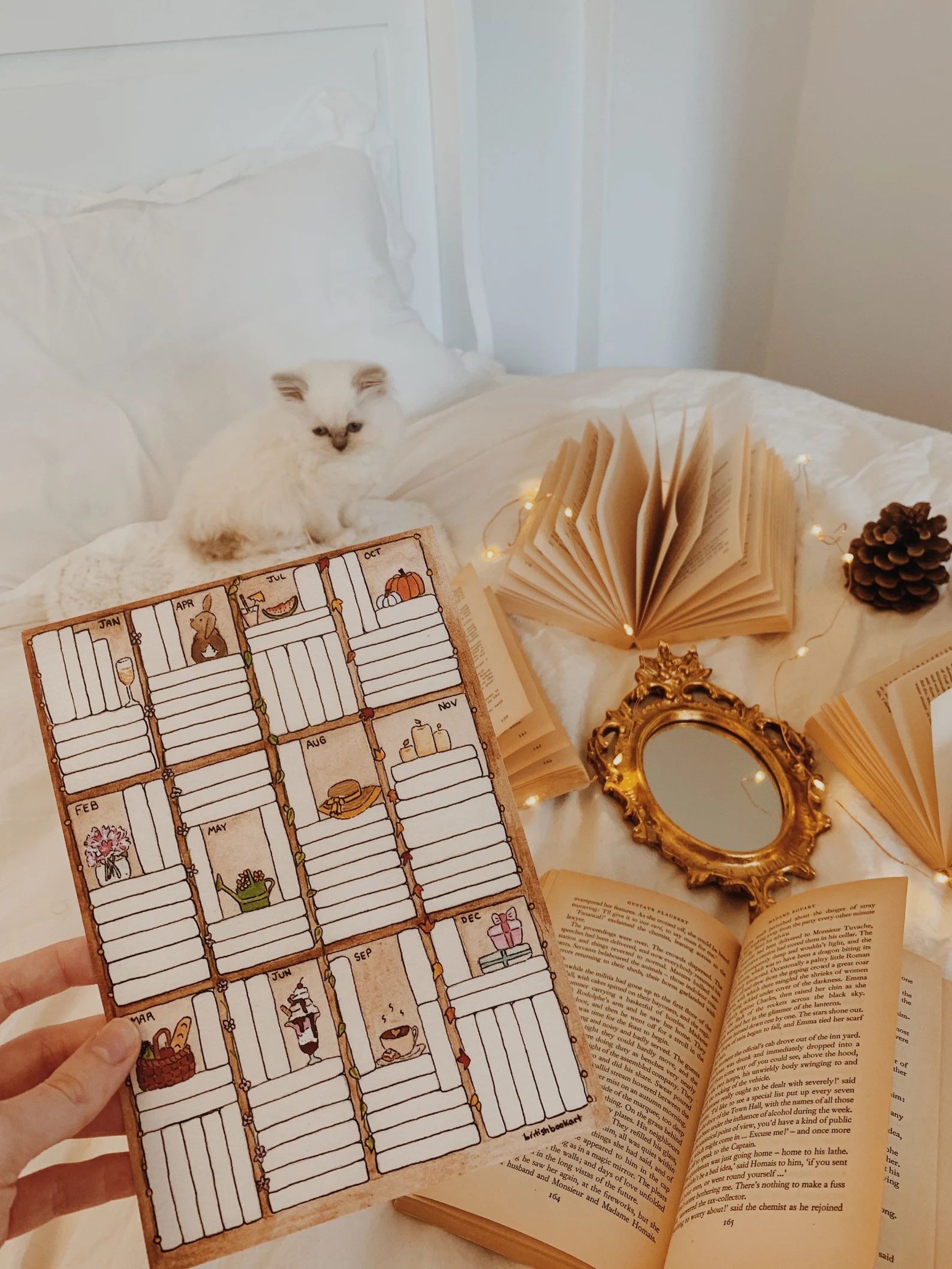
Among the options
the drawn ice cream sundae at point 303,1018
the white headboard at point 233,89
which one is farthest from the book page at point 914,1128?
the white headboard at point 233,89

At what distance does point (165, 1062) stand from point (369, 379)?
2.75 ft

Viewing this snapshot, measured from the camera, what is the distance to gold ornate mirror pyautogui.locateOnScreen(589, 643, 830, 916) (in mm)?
880

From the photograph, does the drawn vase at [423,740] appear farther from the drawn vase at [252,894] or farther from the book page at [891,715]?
the book page at [891,715]

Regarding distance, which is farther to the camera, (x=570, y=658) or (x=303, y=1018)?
(x=570, y=658)

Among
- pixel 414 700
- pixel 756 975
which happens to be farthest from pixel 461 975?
pixel 756 975

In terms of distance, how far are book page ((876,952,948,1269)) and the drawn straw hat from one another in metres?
0.43

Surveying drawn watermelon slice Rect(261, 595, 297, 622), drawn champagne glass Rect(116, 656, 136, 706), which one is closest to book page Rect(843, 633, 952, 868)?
drawn watermelon slice Rect(261, 595, 297, 622)

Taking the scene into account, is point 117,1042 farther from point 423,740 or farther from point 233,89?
point 233,89

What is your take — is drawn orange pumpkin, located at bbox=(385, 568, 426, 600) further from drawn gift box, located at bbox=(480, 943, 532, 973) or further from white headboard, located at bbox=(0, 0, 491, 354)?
white headboard, located at bbox=(0, 0, 491, 354)

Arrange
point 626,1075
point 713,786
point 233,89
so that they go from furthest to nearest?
point 233,89 < point 713,786 < point 626,1075

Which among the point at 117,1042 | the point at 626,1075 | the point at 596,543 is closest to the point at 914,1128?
the point at 626,1075

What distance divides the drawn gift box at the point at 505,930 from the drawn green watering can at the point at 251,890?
0.51 ft

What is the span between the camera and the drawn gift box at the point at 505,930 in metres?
0.60

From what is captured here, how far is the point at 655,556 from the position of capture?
115 cm
